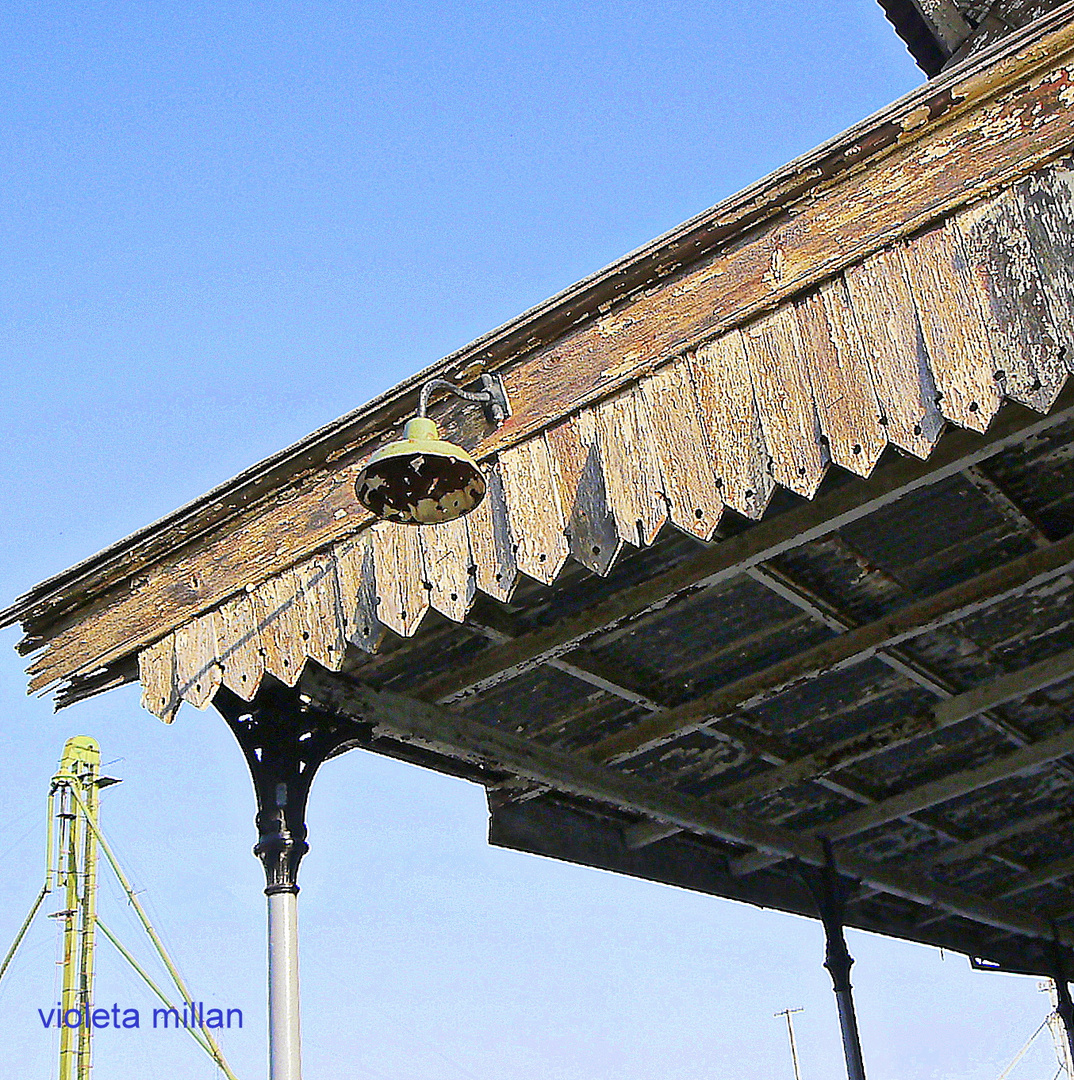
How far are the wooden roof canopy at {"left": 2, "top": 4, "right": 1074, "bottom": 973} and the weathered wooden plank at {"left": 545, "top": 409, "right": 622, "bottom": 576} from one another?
1cm

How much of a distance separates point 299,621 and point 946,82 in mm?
2960

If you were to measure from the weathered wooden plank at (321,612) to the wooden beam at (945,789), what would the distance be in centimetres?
475

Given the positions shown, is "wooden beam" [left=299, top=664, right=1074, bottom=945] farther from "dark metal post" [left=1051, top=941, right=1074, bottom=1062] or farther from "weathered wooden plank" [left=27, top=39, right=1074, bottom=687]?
"dark metal post" [left=1051, top=941, right=1074, bottom=1062]

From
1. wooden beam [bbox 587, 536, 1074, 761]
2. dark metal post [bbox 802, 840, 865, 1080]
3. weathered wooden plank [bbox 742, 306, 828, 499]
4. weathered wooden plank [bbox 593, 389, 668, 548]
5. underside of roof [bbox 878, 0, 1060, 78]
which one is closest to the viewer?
weathered wooden plank [bbox 742, 306, 828, 499]

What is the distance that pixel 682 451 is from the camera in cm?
433

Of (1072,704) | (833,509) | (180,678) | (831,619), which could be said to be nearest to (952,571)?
Result: (831,619)

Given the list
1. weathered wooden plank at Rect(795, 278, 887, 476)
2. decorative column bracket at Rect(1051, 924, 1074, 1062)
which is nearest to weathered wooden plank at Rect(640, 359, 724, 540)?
weathered wooden plank at Rect(795, 278, 887, 476)

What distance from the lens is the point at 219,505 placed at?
18.4ft

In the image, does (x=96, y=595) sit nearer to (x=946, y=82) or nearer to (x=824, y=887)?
(x=946, y=82)

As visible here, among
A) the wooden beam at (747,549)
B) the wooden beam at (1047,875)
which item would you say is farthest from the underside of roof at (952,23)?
the wooden beam at (1047,875)

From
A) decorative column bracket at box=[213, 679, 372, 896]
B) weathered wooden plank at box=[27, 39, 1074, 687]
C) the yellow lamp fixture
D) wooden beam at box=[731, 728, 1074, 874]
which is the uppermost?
weathered wooden plank at box=[27, 39, 1074, 687]

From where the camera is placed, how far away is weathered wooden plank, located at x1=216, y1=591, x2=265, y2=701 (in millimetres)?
5117

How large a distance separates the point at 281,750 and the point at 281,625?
2.48 ft

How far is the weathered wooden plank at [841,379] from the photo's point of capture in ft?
13.0
